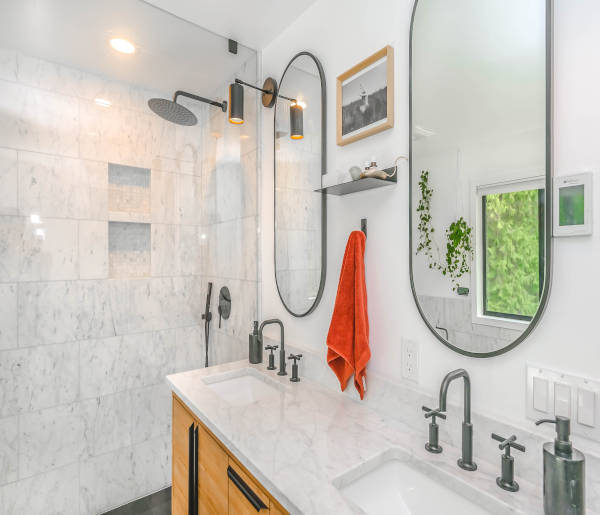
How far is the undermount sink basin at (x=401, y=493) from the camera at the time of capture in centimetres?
87

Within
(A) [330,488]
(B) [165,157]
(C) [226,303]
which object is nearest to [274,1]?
(B) [165,157]

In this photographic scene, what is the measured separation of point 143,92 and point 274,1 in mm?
760

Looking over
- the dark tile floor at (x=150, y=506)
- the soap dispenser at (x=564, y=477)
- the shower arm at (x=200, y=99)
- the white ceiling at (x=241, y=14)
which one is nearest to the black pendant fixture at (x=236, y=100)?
the shower arm at (x=200, y=99)

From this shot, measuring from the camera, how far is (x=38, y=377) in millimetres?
1583

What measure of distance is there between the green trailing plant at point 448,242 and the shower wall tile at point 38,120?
5.10ft

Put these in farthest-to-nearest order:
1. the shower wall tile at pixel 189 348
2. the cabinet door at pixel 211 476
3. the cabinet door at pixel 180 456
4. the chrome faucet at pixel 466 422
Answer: the shower wall tile at pixel 189 348 < the cabinet door at pixel 180 456 < the cabinet door at pixel 211 476 < the chrome faucet at pixel 466 422

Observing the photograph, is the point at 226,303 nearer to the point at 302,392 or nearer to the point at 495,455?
the point at 302,392

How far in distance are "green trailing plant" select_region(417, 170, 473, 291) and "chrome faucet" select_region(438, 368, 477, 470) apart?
254 mm

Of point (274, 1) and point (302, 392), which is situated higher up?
point (274, 1)

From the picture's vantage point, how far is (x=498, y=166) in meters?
0.92

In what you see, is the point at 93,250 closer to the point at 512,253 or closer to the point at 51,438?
the point at 51,438

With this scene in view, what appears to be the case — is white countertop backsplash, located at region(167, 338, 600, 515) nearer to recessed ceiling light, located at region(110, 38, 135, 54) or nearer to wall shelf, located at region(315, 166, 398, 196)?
wall shelf, located at region(315, 166, 398, 196)

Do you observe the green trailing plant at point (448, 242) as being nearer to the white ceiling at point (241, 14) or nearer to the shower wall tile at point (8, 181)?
the white ceiling at point (241, 14)

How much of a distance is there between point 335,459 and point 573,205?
0.87 meters
